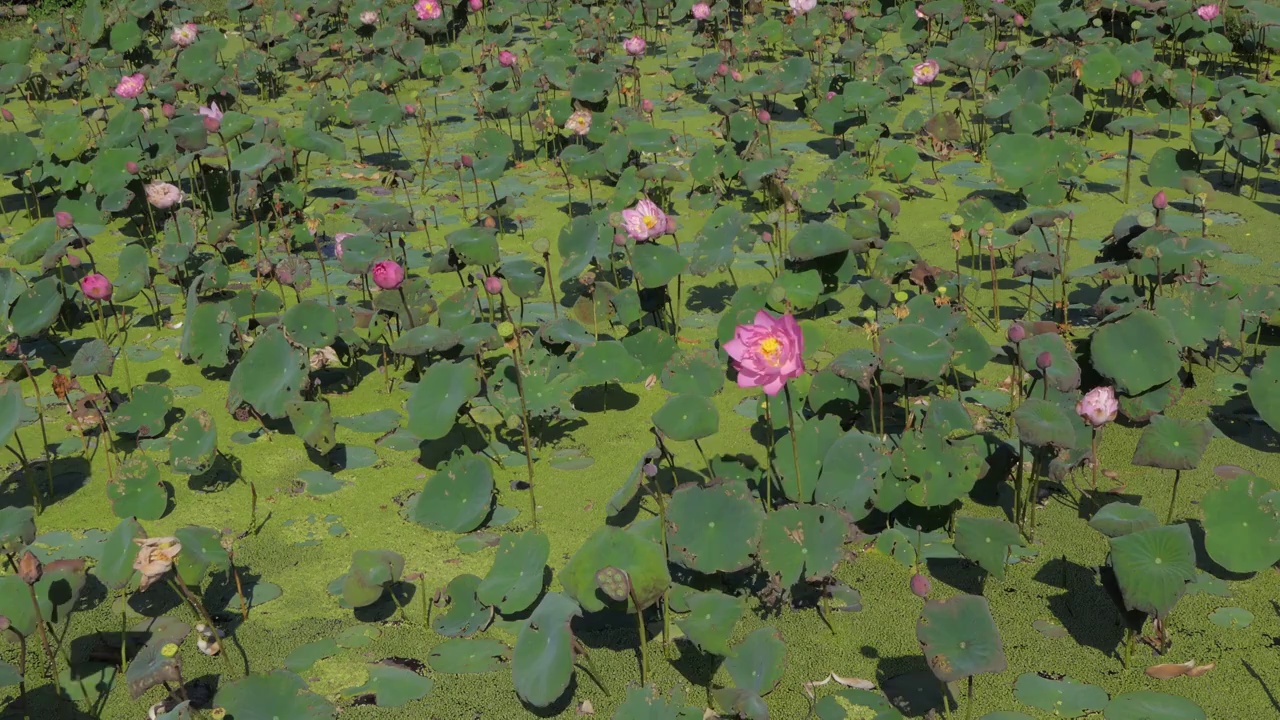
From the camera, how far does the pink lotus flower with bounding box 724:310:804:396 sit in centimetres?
318

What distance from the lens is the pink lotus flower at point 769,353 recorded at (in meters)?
3.18

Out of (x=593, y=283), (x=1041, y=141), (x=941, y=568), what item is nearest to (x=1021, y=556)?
(x=941, y=568)

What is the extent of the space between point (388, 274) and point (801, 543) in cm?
210

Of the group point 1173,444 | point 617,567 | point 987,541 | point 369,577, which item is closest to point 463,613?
point 369,577

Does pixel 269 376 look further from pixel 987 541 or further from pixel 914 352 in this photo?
pixel 987 541

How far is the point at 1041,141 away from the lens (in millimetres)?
5984

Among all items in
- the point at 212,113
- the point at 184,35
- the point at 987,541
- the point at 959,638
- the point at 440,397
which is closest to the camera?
the point at 959,638

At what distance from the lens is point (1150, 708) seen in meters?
2.92

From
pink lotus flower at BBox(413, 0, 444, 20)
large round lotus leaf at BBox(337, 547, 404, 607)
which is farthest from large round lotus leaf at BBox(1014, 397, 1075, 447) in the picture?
pink lotus flower at BBox(413, 0, 444, 20)

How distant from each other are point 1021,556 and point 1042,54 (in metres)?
4.55

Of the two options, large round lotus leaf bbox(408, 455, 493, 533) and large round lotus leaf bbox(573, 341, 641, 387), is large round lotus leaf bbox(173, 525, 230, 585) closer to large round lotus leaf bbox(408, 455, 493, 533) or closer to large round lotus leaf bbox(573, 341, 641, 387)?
large round lotus leaf bbox(408, 455, 493, 533)

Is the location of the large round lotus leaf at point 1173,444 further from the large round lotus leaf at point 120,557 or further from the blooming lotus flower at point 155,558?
the large round lotus leaf at point 120,557

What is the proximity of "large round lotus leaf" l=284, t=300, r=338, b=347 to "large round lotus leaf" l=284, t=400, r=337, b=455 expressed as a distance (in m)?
0.40

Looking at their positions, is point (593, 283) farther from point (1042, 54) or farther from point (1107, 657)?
point (1042, 54)
